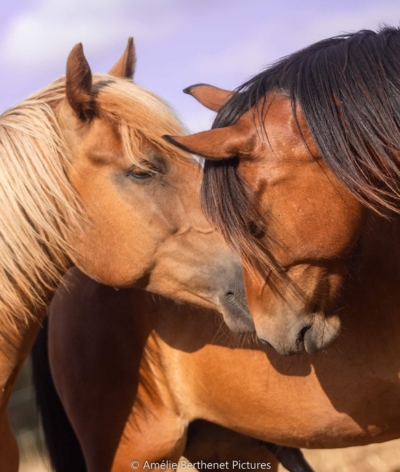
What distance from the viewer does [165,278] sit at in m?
2.26

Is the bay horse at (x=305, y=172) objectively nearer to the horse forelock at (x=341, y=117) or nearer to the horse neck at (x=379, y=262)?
the horse forelock at (x=341, y=117)

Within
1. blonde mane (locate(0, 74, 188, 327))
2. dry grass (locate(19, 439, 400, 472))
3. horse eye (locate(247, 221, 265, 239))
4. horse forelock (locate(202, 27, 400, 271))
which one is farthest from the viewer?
dry grass (locate(19, 439, 400, 472))

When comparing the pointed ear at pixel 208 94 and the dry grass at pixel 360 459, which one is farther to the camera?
the dry grass at pixel 360 459

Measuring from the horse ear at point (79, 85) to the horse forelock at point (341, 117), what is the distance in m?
0.59

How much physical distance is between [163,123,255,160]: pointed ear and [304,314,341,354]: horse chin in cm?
60

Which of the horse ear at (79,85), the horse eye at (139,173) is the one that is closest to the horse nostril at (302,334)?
the horse eye at (139,173)

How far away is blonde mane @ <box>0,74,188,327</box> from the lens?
219cm

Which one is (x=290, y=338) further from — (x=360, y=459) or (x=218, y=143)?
(x=360, y=459)

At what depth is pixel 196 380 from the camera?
2.58 meters

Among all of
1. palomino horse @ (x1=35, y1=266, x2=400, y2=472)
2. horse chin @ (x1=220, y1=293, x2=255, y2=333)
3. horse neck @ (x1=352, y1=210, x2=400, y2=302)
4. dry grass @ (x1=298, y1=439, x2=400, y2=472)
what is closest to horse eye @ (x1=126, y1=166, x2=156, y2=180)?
horse chin @ (x1=220, y1=293, x2=255, y2=333)

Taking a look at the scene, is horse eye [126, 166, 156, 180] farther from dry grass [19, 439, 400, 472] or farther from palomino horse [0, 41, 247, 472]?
dry grass [19, 439, 400, 472]

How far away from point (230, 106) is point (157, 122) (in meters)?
0.45

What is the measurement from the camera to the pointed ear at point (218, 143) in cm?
176

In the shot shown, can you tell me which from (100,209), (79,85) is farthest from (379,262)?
(79,85)
